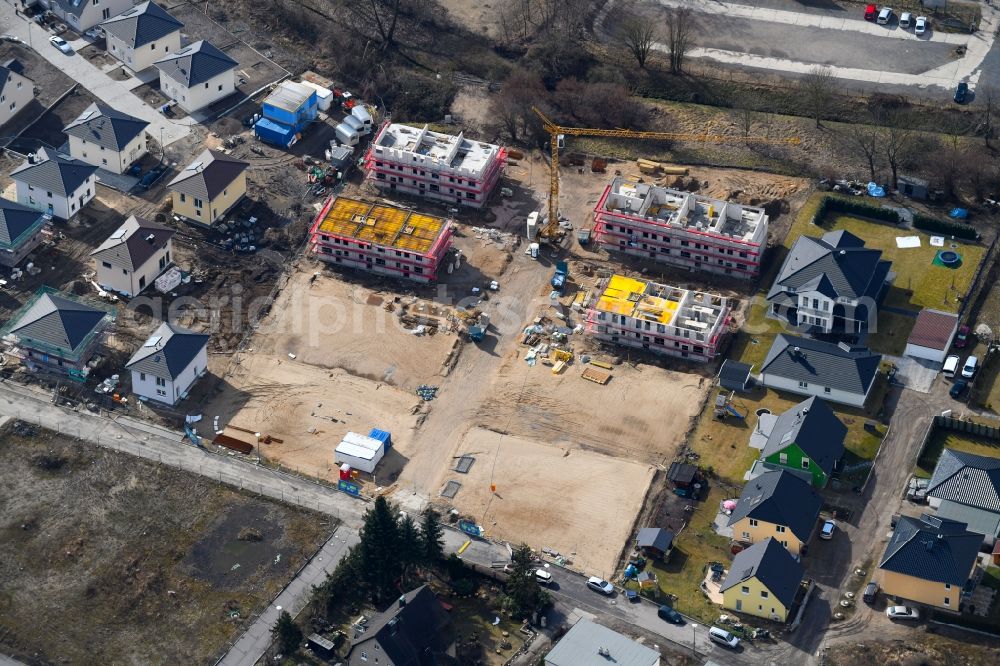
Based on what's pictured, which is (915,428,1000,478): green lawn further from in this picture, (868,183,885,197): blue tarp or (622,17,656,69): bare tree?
(622,17,656,69): bare tree

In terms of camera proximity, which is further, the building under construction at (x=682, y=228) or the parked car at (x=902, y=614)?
the building under construction at (x=682, y=228)

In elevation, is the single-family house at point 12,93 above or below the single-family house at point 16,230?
above

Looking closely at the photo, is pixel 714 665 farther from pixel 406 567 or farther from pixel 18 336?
pixel 18 336

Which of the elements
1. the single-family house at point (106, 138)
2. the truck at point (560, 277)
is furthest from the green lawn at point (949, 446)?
the single-family house at point (106, 138)

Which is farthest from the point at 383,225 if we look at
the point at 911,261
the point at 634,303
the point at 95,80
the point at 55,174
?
the point at 911,261

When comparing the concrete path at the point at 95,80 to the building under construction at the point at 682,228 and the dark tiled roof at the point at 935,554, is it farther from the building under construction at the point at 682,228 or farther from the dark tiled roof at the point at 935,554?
the dark tiled roof at the point at 935,554

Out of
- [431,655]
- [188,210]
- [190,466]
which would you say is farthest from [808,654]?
[188,210]

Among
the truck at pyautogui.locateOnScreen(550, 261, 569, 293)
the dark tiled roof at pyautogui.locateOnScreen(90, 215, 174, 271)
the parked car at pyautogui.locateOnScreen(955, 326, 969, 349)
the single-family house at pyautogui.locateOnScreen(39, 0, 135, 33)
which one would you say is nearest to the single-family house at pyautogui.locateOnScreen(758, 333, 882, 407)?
the parked car at pyautogui.locateOnScreen(955, 326, 969, 349)

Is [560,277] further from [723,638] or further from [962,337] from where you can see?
[723,638]
